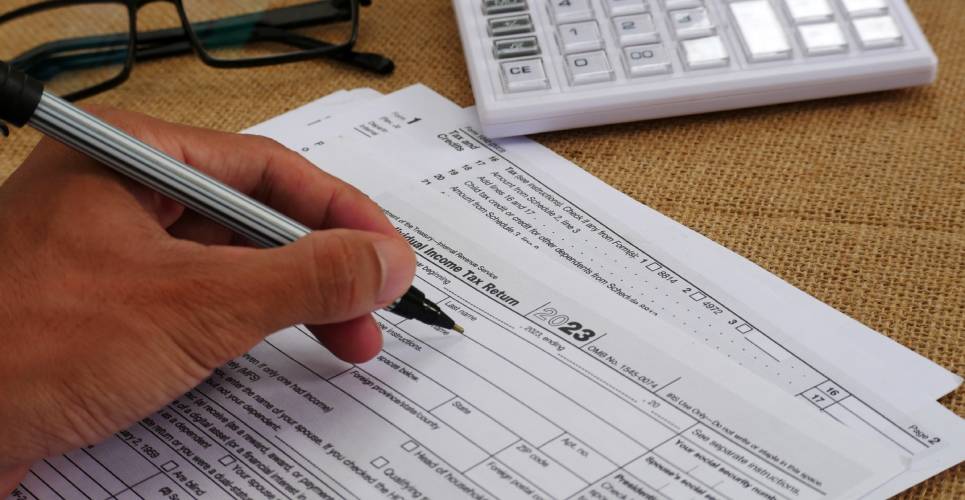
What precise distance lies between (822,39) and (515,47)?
0.60 ft

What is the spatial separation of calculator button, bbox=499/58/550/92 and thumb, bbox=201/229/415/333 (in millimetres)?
209

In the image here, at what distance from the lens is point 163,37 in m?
0.70

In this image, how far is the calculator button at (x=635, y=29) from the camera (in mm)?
609

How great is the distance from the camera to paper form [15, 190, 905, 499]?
408 mm

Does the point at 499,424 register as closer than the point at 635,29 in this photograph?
Yes

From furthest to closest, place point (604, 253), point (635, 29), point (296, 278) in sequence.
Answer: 1. point (635, 29)
2. point (604, 253)
3. point (296, 278)

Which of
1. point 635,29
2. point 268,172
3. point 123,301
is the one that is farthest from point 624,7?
point 123,301

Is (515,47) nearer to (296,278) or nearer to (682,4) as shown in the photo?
(682,4)

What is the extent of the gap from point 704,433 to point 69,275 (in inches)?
10.7

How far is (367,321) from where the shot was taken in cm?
44

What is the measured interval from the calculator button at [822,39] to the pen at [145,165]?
0.34 meters

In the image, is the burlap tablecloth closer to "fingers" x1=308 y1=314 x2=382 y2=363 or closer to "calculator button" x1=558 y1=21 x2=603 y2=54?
"calculator button" x1=558 y1=21 x2=603 y2=54

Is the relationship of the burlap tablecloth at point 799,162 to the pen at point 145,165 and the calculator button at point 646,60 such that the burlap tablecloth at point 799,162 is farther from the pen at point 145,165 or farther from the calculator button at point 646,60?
the pen at point 145,165

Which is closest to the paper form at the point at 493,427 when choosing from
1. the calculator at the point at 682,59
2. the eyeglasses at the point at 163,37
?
the calculator at the point at 682,59
